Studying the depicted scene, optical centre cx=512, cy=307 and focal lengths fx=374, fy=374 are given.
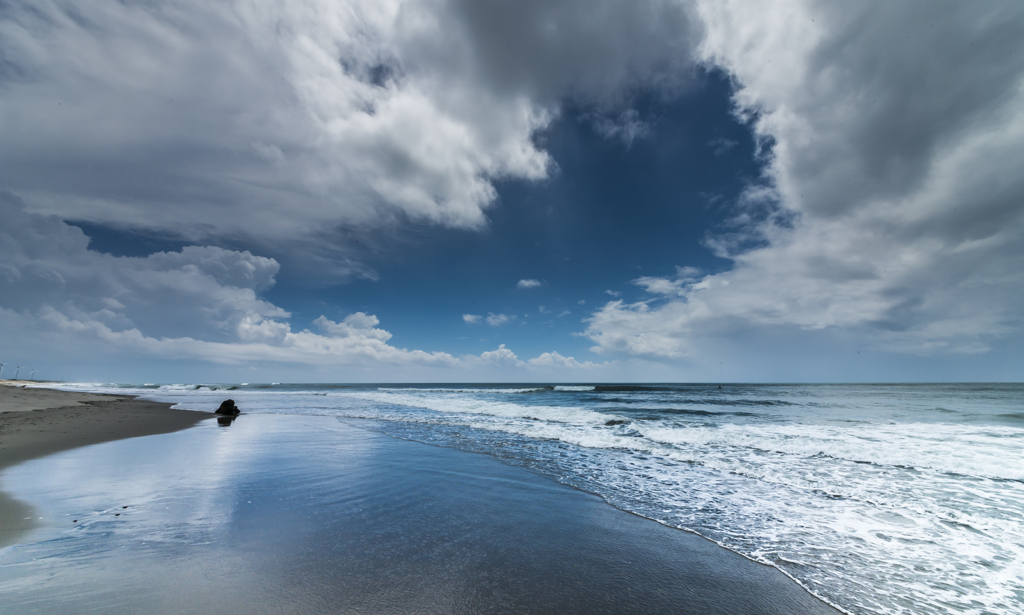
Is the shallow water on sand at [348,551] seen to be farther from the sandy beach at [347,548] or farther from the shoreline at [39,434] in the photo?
the shoreline at [39,434]

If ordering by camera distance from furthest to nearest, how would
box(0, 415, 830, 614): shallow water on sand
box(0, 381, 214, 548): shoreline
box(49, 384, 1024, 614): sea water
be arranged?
box(0, 381, 214, 548): shoreline, box(49, 384, 1024, 614): sea water, box(0, 415, 830, 614): shallow water on sand

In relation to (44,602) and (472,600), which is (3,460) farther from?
(472,600)

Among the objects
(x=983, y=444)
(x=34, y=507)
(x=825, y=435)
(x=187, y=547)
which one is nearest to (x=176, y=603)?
(x=187, y=547)

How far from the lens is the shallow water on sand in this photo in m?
3.28

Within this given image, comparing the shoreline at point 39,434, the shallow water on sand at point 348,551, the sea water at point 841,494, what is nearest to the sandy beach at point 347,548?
the shallow water on sand at point 348,551

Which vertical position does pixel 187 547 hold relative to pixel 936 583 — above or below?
above

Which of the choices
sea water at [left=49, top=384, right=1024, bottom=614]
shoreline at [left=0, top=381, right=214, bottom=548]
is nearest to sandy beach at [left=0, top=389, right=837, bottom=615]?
shoreline at [left=0, top=381, right=214, bottom=548]

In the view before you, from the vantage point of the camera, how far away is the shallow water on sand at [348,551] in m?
3.28

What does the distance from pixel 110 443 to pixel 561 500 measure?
1333cm

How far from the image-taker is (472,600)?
3.33 metres

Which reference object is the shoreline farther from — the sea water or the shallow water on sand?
the sea water

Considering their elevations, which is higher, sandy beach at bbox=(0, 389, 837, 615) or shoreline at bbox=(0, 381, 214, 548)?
shoreline at bbox=(0, 381, 214, 548)

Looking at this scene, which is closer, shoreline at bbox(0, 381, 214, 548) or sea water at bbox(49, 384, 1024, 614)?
sea water at bbox(49, 384, 1024, 614)

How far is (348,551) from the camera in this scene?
4211 mm
